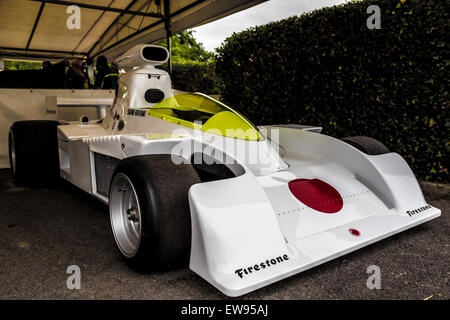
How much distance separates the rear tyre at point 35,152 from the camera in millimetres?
3569

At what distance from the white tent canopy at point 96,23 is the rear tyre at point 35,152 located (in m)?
3.80

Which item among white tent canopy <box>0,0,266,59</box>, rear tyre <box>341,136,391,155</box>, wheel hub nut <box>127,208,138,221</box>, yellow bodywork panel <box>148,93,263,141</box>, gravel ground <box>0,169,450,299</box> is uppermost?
white tent canopy <box>0,0,266,59</box>

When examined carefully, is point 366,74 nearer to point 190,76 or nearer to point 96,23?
point 96,23

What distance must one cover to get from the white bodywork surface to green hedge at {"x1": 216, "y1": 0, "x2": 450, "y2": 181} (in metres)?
1.04

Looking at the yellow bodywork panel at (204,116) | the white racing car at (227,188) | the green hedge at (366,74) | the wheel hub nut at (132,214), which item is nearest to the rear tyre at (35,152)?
the white racing car at (227,188)

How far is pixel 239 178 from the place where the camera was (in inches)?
70.1

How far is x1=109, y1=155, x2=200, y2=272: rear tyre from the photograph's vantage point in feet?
5.36

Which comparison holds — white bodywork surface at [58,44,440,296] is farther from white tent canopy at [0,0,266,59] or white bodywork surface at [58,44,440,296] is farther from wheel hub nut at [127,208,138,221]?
white tent canopy at [0,0,266,59]

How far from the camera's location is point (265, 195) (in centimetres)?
175

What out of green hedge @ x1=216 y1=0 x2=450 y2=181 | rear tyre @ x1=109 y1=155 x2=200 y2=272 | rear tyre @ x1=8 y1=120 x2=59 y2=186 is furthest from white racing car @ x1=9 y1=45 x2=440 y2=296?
green hedge @ x1=216 y1=0 x2=450 y2=181

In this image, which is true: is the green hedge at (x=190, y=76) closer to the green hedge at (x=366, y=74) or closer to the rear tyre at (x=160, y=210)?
the green hedge at (x=366, y=74)

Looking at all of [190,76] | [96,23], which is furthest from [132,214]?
[190,76]

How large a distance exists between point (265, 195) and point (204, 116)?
3.25 feet
